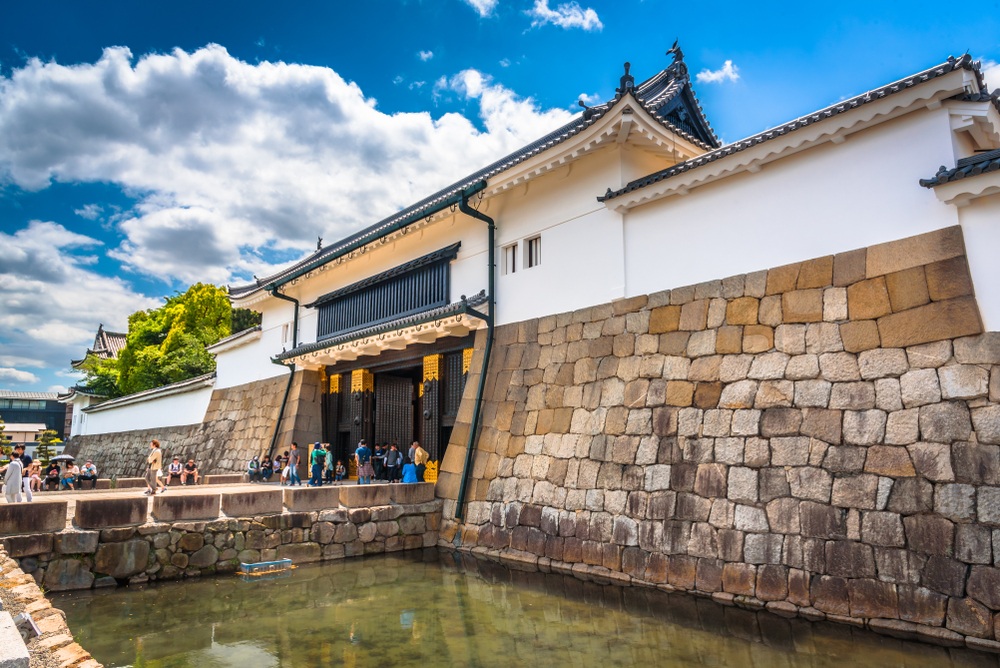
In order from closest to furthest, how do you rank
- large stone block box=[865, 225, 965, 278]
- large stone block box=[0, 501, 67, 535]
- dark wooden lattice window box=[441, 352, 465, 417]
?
large stone block box=[865, 225, 965, 278], large stone block box=[0, 501, 67, 535], dark wooden lattice window box=[441, 352, 465, 417]

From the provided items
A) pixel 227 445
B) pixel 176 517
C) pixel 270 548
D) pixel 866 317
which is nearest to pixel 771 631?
pixel 866 317

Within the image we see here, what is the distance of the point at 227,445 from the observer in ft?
70.1

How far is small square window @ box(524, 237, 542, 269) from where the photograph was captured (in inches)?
476

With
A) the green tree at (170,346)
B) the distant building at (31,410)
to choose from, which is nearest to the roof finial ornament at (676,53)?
the green tree at (170,346)

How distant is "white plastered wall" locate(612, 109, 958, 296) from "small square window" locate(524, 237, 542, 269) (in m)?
2.19

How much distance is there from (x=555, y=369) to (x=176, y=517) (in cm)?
644

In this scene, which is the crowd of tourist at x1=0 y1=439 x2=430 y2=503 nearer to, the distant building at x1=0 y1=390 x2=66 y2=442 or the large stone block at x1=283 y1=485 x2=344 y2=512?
the large stone block at x1=283 y1=485 x2=344 y2=512

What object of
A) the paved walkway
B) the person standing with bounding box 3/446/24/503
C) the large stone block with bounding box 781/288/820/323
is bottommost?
the paved walkway

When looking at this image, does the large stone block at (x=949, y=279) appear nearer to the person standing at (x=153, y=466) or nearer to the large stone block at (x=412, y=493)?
the large stone block at (x=412, y=493)

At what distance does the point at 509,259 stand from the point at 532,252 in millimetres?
625

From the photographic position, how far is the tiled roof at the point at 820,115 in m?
6.60

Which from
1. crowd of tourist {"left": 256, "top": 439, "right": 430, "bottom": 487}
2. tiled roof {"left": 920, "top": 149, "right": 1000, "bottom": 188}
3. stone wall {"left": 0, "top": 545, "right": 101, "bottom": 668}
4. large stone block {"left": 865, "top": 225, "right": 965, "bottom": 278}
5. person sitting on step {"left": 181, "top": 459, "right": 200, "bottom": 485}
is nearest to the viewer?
stone wall {"left": 0, "top": 545, "right": 101, "bottom": 668}

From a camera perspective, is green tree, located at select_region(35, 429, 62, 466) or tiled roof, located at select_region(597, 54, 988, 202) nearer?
tiled roof, located at select_region(597, 54, 988, 202)

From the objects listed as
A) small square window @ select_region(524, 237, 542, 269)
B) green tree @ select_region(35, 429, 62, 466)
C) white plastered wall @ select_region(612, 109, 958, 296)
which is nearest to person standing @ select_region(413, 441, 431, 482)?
small square window @ select_region(524, 237, 542, 269)
